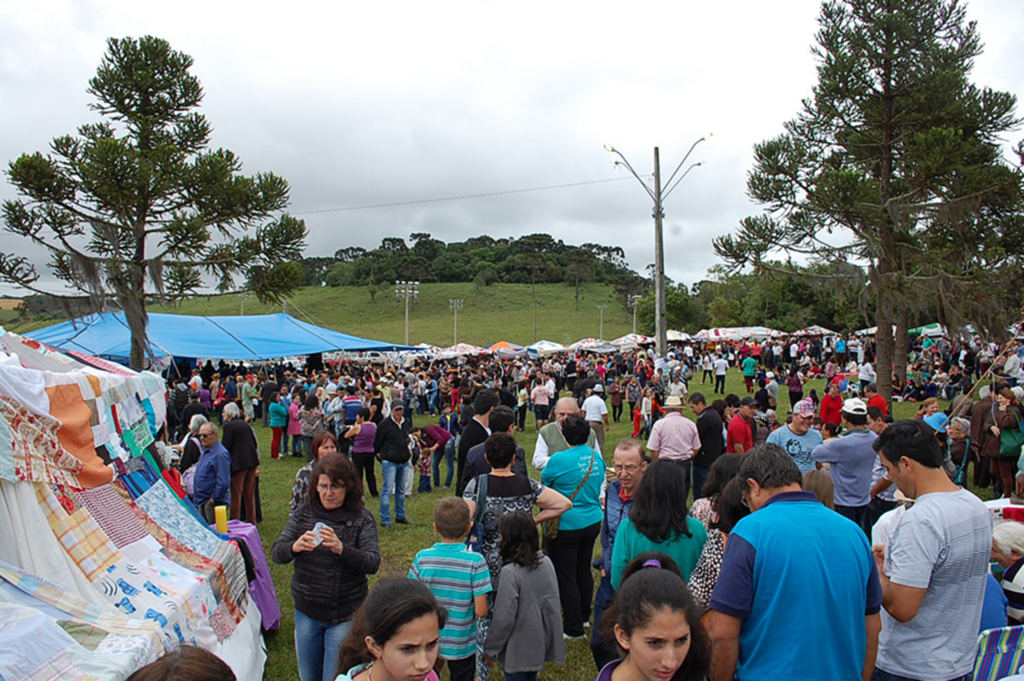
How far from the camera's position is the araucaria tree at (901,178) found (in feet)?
51.4

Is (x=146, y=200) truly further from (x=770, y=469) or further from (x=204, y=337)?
(x=770, y=469)

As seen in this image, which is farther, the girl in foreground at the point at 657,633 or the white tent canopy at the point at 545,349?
the white tent canopy at the point at 545,349

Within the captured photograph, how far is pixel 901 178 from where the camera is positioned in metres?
18.1

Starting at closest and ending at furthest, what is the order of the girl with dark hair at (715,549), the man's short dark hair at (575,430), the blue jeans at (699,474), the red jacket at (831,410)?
the girl with dark hair at (715,549), the man's short dark hair at (575,430), the blue jeans at (699,474), the red jacket at (831,410)

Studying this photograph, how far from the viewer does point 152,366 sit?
19.5m

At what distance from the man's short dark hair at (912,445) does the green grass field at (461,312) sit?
65.3 metres

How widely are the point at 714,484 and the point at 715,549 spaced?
1.13 m

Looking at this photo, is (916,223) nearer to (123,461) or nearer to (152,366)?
(123,461)

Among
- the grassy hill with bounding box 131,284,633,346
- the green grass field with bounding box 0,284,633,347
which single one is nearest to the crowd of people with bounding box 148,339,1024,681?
the green grass field with bounding box 0,284,633,347

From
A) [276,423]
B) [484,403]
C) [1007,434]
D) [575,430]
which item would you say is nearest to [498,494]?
[575,430]

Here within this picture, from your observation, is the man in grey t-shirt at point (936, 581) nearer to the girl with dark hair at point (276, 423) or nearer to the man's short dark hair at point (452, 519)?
the man's short dark hair at point (452, 519)

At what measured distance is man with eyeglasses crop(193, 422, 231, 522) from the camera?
6.90 m

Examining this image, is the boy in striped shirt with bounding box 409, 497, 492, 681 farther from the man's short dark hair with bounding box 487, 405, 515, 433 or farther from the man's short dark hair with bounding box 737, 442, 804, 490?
the man's short dark hair with bounding box 487, 405, 515, 433

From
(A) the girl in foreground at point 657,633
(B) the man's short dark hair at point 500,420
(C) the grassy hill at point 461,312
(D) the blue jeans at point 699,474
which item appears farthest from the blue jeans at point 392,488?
(C) the grassy hill at point 461,312
